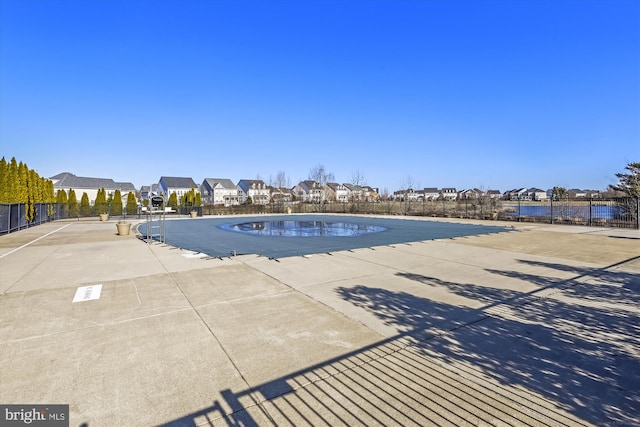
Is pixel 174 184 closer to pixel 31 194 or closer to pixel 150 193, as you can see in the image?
pixel 31 194

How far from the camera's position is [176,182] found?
72062 millimetres

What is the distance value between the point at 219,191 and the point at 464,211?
59.8 metres

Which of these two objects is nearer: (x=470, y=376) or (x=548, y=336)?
(x=470, y=376)

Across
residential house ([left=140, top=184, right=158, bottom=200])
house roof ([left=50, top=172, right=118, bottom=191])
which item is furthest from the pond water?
house roof ([left=50, top=172, right=118, bottom=191])

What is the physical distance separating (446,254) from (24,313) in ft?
29.6

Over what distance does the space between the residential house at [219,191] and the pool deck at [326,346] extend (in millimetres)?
67671

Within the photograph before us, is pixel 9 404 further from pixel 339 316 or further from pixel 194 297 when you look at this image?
pixel 339 316

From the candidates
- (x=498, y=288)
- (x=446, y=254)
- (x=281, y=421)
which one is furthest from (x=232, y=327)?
(x=446, y=254)

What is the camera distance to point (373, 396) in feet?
8.05

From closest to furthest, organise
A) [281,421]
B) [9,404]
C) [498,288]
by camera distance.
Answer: [281,421]
[9,404]
[498,288]

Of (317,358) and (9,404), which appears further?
(317,358)

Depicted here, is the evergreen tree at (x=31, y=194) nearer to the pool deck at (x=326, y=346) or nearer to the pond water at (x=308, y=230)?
the pond water at (x=308, y=230)

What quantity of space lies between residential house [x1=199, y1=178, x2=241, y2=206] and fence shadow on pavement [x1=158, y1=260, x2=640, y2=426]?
69987mm

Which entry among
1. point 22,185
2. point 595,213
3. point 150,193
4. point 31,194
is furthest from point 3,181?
point 595,213
